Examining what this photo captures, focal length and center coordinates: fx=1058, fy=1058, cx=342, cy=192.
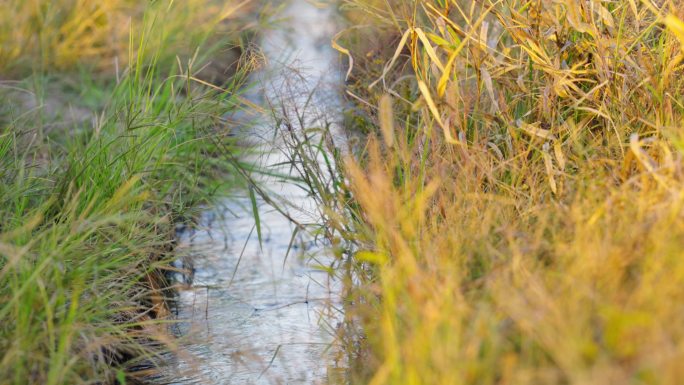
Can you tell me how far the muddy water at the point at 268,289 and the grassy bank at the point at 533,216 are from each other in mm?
212

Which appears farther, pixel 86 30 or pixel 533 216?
pixel 86 30

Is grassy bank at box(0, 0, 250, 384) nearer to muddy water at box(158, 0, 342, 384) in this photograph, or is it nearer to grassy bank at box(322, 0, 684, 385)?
muddy water at box(158, 0, 342, 384)

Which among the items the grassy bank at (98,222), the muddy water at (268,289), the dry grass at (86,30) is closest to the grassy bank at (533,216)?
the muddy water at (268,289)

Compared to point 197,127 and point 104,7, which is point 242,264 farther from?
point 104,7

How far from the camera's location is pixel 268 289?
3.91 metres

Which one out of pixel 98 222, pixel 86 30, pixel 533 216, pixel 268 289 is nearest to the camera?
pixel 98 222

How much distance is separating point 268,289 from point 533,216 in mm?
1489

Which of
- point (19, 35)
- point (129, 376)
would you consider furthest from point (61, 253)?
point (19, 35)

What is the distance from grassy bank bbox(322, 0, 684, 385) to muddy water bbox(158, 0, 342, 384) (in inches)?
8.4

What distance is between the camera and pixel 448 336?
190 centimetres

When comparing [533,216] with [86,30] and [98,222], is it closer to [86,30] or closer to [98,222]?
[98,222]

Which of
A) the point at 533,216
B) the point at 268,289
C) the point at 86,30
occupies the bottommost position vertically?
the point at 533,216

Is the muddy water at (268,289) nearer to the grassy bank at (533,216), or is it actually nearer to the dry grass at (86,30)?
the grassy bank at (533,216)

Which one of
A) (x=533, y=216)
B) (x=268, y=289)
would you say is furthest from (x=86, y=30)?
Answer: (x=533, y=216)
